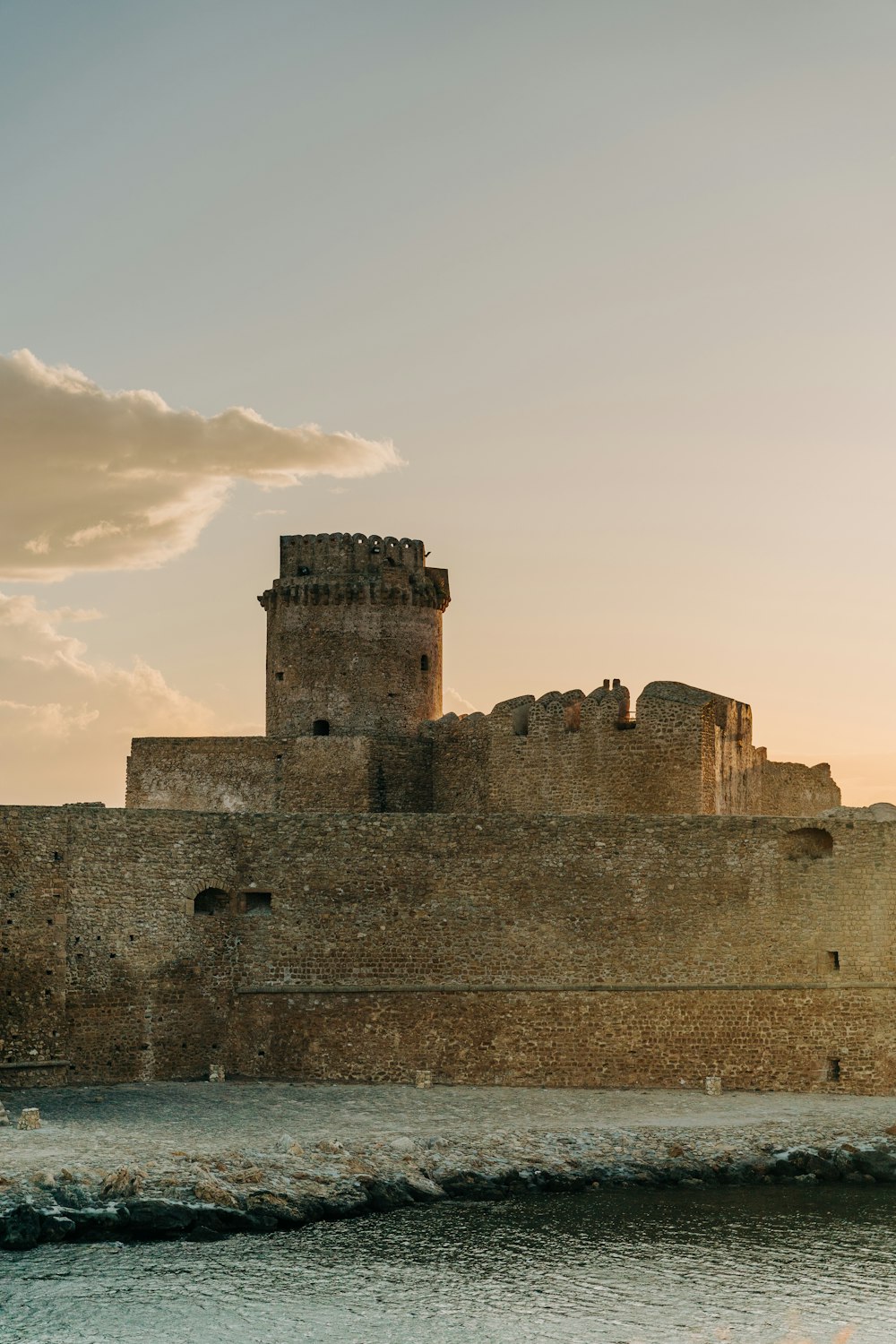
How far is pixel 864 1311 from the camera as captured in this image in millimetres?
16234

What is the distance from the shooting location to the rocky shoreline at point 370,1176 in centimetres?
1748

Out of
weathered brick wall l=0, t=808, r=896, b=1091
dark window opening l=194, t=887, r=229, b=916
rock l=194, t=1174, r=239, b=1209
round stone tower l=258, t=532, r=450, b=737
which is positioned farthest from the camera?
round stone tower l=258, t=532, r=450, b=737

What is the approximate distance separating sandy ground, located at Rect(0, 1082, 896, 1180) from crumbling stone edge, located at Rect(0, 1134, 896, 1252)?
0.40 m

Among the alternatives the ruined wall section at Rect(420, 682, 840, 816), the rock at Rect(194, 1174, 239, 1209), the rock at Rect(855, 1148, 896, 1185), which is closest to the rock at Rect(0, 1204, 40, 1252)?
the rock at Rect(194, 1174, 239, 1209)

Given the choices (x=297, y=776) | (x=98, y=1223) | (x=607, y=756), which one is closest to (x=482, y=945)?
(x=607, y=756)

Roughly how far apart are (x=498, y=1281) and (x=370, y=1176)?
7.86ft

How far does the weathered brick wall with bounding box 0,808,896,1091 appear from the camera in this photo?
22.6 m

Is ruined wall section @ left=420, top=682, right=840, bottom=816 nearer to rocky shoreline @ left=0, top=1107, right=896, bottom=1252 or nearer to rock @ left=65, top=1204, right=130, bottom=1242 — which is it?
rocky shoreline @ left=0, top=1107, right=896, bottom=1252

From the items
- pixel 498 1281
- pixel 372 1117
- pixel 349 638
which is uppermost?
pixel 349 638

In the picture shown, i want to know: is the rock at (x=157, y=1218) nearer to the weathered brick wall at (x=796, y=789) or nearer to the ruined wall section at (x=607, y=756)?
the ruined wall section at (x=607, y=756)

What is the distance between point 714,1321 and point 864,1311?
143 centimetres

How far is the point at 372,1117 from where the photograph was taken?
2067cm

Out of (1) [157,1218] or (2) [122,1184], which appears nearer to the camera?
(1) [157,1218]

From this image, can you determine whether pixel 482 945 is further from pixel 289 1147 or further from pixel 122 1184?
pixel 122 1184
